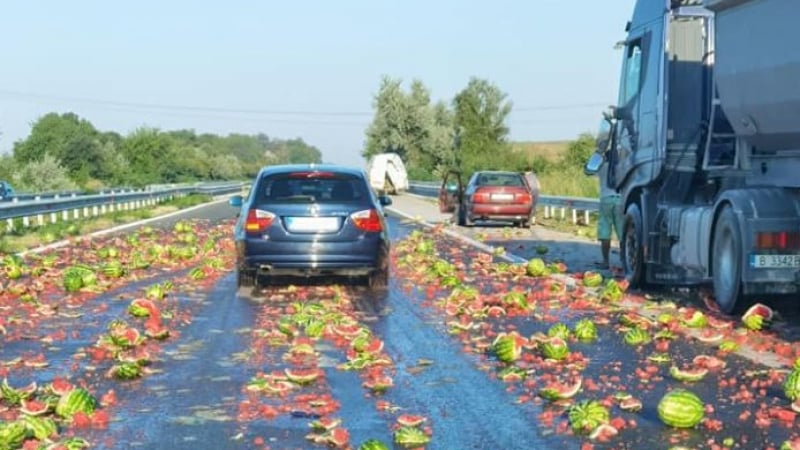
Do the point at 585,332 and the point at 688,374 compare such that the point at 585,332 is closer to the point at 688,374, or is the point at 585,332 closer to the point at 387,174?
the point at 688,374

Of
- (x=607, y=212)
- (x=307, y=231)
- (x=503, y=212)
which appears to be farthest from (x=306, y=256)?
(x=503, y=212)

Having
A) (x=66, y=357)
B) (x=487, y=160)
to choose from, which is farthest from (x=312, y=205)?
(x=487, y=160)

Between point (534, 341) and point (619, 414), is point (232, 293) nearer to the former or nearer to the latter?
point (534, 341)

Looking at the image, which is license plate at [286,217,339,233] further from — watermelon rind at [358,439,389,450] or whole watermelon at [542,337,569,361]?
watermelon rind at [358,439,389,450]

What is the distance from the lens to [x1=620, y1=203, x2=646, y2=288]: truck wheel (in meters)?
14.7

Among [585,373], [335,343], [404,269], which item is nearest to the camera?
[585,373]

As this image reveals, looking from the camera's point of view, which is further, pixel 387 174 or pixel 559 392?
pixel 387 174

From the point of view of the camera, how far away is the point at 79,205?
35531 mm

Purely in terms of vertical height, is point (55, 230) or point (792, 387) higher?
point (792, 387)

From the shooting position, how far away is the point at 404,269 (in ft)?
61.0

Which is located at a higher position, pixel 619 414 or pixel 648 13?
pixel 648 13

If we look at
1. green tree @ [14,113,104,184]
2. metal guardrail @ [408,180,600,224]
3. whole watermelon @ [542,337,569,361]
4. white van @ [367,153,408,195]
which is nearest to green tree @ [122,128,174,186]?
green tree @ [14,113,104,184]

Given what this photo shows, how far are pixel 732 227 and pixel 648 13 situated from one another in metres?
4.33

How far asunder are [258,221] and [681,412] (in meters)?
8.58
